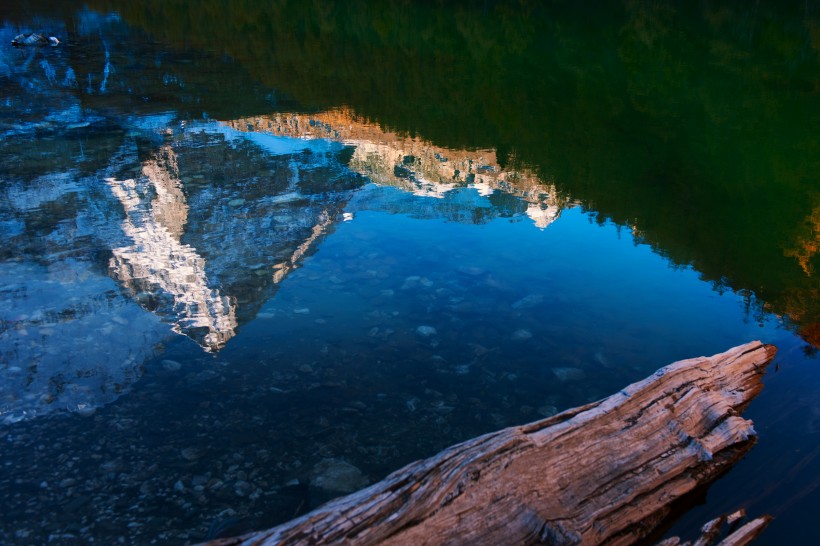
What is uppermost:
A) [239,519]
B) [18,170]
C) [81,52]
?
[81,52]

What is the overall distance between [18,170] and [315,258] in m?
6.74

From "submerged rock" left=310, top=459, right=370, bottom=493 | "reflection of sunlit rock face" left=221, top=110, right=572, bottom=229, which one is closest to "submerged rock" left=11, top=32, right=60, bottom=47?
"reflection of sunlit rock face" left=221, top=110, right=572, bottom=229

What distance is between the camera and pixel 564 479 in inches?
177

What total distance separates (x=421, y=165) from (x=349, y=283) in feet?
17.7

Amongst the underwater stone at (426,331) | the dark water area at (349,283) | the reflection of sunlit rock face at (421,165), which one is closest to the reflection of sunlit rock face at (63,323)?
the dark water area at (349,283)

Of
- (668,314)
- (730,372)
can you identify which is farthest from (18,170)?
(730,372)

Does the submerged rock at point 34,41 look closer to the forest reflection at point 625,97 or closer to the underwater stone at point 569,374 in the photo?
the forest reflection at point 625,97

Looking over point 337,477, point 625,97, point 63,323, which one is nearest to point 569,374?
point 337,477

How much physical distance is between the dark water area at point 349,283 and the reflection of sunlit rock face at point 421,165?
0.29 feet

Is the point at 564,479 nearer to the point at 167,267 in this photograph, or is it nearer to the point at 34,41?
the point at 167,267

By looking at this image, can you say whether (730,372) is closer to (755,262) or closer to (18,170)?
(755,262)

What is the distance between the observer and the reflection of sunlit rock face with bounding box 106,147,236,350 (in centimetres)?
750

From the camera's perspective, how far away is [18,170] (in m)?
12.2

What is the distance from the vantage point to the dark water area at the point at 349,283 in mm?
5473
